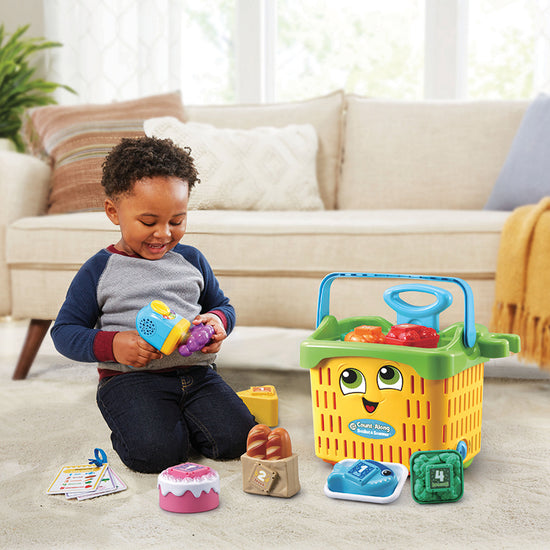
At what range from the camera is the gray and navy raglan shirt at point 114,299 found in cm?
100

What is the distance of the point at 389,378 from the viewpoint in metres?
0.89

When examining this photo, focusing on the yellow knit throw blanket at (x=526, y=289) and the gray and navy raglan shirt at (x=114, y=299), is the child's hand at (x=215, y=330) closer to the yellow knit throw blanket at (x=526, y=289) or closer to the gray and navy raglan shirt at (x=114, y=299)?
the gray and navy raglan shirt at (x=114, y=299)

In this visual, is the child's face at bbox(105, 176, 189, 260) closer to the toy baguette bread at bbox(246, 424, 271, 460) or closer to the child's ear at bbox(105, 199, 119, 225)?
the child's ear at bbox(105, 199, 119, 225)

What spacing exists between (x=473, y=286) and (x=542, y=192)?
0.47 metres

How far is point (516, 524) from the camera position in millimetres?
775

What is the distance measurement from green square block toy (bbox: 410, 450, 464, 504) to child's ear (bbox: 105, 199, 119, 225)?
22.7 inches

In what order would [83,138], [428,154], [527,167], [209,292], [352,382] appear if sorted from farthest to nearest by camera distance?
[428,154] < [527,167] < [83,138] < [209,292] < [352,382]

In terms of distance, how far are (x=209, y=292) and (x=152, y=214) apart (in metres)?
0.20

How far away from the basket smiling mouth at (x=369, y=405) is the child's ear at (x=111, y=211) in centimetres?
48

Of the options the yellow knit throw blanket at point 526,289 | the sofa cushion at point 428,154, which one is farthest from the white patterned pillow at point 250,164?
the yellow knit throw blanket at point 526,289

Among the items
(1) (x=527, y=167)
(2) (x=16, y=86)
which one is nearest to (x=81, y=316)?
(1) (x=527, y=167)

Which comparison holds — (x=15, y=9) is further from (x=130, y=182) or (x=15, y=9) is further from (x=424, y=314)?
(x=424, y=314)

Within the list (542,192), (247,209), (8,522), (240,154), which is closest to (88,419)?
(8,522)

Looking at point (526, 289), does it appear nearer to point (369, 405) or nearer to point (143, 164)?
point (369, 405)
